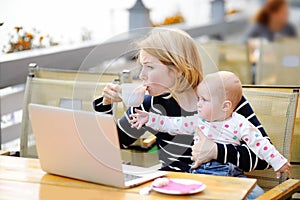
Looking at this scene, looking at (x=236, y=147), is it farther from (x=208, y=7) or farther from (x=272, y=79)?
(x=208, y=7)

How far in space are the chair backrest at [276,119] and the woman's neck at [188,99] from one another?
1.15ft

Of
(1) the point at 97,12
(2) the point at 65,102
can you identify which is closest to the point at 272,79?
(1) the point at 97,12

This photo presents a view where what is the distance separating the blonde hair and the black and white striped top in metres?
0.13

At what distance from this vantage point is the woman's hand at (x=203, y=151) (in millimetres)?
2186

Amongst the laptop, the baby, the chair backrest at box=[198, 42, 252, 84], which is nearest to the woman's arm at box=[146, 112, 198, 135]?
the baby

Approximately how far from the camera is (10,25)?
14.4 feet

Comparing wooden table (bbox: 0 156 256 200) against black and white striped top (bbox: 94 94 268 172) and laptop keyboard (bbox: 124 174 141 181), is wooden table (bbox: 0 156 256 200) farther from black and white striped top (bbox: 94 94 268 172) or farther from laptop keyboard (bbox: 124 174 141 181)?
black and white striped top (bbox: 94 94 268 172)

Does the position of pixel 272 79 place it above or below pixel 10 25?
below

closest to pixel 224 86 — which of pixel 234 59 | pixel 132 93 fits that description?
pixel 132 93

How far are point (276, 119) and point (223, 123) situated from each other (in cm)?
32

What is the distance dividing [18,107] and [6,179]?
208 cm

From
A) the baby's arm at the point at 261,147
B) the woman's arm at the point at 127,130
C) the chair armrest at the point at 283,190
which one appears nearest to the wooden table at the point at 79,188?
the chair armrest at the point at 283,190

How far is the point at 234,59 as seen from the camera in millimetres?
5176

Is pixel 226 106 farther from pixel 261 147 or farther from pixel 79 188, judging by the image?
pixel 79 188
